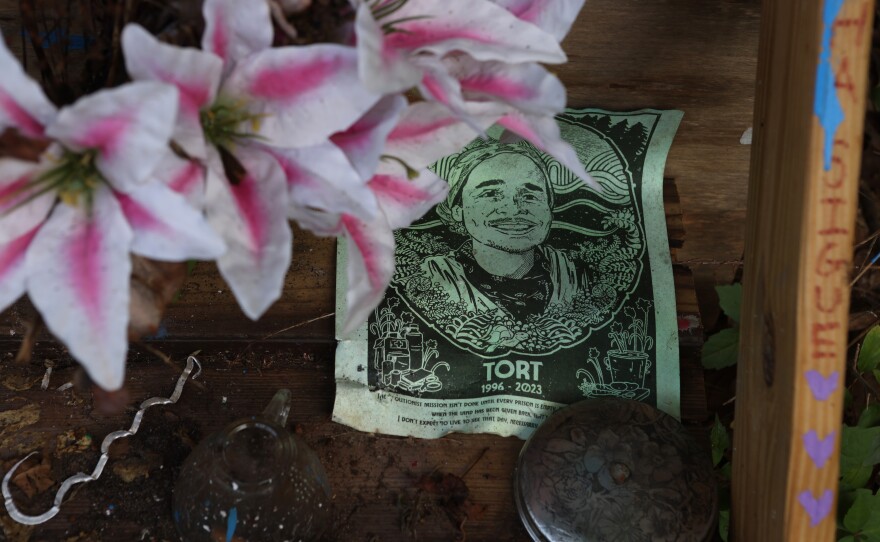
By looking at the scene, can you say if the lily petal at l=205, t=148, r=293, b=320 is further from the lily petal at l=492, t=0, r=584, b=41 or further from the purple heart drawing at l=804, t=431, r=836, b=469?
the purple heart drawing at l=804, t=431, r=836, b=469

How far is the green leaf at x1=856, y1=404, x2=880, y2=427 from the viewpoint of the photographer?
28.6 inches

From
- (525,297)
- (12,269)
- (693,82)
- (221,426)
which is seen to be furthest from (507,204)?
(12,269)

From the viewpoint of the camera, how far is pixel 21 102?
295mm

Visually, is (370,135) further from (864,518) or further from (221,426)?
(864,518)

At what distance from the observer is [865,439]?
0.68 metres

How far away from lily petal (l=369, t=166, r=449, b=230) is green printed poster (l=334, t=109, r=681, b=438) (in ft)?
0.93

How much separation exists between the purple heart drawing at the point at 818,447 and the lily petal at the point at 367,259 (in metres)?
0.30

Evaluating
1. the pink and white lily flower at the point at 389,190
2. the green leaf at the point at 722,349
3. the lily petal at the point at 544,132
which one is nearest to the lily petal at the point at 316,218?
the pink and white lily flower at the point at 389,190

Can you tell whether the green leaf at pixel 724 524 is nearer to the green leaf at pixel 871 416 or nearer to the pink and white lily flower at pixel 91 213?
the green leaf at pixel 871 416

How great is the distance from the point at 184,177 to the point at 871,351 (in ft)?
2.21

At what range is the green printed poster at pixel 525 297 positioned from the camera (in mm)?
731

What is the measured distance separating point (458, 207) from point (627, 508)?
12.7 inches

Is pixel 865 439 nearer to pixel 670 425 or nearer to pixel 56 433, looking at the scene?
pixel 670 425

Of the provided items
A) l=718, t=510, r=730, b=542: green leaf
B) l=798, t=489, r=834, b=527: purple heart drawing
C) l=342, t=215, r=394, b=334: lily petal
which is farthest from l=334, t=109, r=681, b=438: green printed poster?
l=342, t=215, r=394, b=334: lily petal
